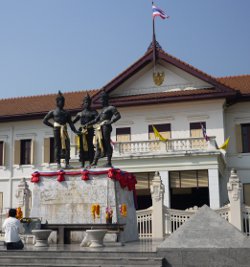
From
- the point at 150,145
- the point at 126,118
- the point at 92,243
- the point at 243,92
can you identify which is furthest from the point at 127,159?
the point at 92,243

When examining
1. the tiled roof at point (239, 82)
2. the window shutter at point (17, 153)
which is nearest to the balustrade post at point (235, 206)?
the tiled roof at point (239, 82)

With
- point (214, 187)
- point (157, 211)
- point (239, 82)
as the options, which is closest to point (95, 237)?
point (157, 211)

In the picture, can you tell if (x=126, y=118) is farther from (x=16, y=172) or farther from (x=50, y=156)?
(x=16, y=172)

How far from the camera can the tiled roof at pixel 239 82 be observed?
25638 millimetres

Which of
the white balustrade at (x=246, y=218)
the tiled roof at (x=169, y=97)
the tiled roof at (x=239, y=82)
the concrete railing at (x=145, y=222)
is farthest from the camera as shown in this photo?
the tiled roof at (x=239, y=82)

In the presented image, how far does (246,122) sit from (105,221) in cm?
1537

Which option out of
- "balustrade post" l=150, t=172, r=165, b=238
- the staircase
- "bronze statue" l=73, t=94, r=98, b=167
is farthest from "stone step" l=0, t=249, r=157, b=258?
"balustrade post" l=150, t=172, r=165, b=238

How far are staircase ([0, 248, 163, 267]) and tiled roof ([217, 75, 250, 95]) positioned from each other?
17.9 meters

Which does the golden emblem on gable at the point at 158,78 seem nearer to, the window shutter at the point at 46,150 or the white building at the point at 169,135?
the white building at the point at 169,135

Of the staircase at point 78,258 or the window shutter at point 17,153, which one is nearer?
the staircase at point 78,258

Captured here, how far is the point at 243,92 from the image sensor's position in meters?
25.2

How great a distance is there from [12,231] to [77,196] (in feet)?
9.78

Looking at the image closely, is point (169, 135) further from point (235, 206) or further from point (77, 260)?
point (77, 260)

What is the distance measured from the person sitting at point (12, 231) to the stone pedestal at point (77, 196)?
2612 millimetres
